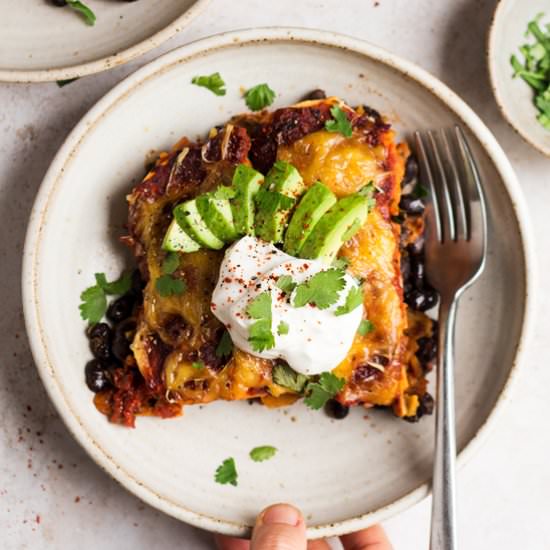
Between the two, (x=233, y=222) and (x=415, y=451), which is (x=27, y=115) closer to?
(x=233, y=222)

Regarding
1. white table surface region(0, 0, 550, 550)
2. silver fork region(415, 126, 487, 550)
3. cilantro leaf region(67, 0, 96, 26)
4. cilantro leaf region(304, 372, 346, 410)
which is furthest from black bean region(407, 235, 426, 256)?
cilantro leaf region(67, 0, 96, 26)

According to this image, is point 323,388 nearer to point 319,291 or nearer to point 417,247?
point 319,291

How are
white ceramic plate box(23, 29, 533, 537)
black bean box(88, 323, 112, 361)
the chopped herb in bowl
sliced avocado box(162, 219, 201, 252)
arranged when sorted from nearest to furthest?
1. sliced avocado box(162, 219, 201, 252)
2. white ceramic plate box(23, 29, 533, 537)
3. black bean box(88, 323, 112, 361)
4. the chopped herb in bowl

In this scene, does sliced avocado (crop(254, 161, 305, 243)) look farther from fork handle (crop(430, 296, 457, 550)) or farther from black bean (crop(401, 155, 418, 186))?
fork handle (crop(430, 296, 457, 550))

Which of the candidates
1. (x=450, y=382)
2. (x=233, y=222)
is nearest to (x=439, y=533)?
(x=450, y=382)

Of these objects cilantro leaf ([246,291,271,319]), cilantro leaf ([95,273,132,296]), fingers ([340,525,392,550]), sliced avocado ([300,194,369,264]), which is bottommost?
fingers ([340,525,392,550])

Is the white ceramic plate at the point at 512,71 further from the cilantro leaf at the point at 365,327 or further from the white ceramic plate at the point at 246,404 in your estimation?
the cilantro leaf at the point at 365,327
